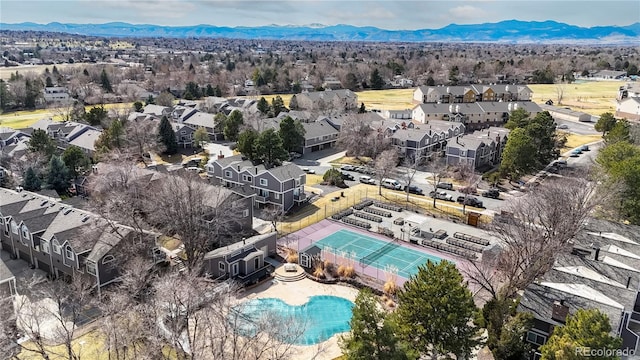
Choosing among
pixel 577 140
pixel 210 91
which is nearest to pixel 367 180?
pixel 577 140

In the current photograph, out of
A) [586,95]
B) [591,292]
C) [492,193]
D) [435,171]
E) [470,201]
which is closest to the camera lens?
[591,292]

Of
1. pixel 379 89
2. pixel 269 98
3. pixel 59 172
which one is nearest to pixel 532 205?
pixel 59 172

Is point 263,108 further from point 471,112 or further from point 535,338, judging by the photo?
point 535,338

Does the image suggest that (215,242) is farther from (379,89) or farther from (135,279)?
(379,89)

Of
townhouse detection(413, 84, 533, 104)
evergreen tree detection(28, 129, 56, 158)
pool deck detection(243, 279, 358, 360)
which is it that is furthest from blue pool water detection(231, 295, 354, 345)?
townhouse detection(413, 84, 533, 104)

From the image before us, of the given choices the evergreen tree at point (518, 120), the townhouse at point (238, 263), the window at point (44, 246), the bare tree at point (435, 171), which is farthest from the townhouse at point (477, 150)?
the window at point (44, 246)
